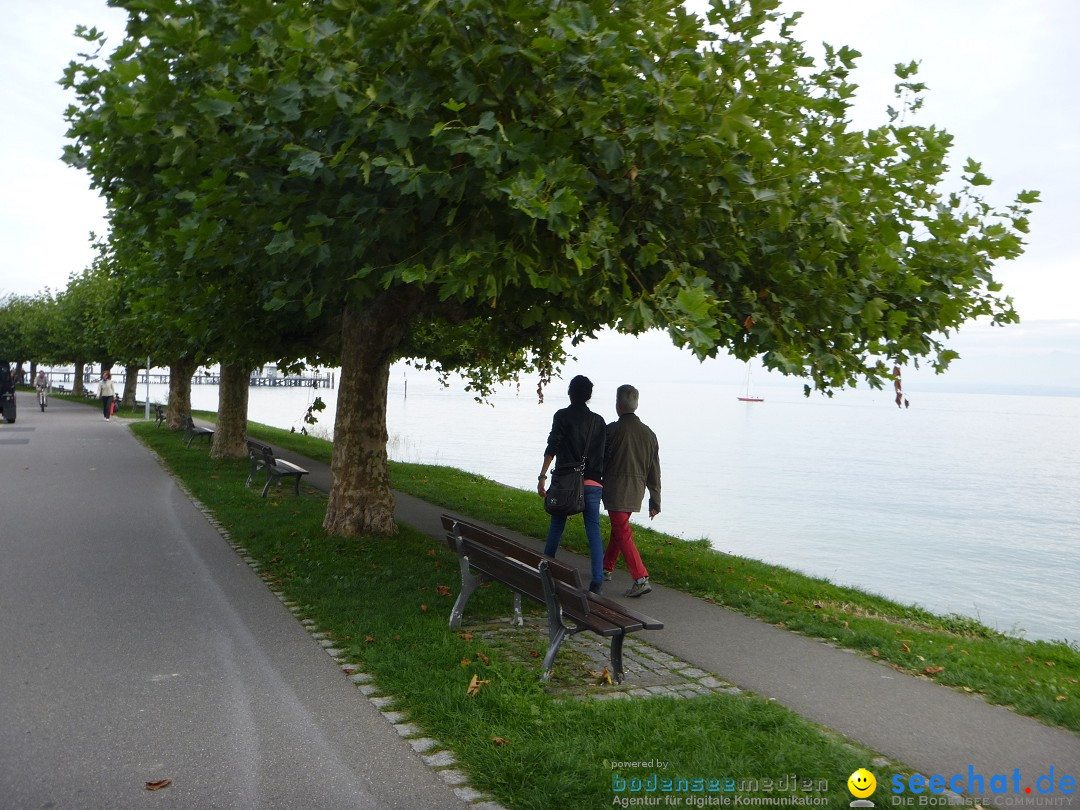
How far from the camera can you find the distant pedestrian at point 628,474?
8461mm

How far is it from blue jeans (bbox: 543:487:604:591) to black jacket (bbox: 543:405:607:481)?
6.7 inches

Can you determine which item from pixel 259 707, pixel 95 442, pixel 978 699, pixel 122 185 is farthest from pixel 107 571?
pixel 95 442

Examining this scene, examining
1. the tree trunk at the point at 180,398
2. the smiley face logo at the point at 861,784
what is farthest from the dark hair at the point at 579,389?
the tree trunk at the point at 180,398

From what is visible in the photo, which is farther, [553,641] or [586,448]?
[586,448]

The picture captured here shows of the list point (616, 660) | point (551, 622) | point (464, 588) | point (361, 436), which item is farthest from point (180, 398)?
point (616, 660)

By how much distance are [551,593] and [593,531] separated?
2620 mm

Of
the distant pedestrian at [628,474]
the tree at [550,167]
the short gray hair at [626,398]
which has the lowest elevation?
the distant pedestrian at [628,474]

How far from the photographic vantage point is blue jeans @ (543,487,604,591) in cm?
838

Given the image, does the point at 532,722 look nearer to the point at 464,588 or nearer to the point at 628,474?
the point at 464,588

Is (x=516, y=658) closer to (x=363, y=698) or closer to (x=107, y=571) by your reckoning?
(x=363, y=698)

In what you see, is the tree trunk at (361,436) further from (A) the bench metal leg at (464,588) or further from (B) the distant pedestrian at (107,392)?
(B) the distant pedestrian at (107,392)

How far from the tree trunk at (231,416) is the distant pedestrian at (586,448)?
13.3 metres

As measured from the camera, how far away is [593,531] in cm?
842

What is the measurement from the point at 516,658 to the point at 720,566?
16.9ft
